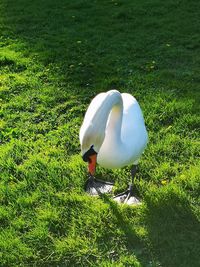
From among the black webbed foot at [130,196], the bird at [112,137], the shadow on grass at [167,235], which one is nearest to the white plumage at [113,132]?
the bird at [112,137]

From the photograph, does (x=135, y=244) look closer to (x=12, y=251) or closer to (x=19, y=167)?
(x=12, y=251)

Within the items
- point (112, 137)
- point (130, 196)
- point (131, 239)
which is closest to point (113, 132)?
point (112, 137)

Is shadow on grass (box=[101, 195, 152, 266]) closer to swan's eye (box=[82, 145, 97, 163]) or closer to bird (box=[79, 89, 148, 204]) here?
bird (box=[79, 89, 148, 204])

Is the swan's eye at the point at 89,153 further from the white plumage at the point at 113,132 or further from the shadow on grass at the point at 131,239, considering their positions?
the shadow on grass at the point at 131,239

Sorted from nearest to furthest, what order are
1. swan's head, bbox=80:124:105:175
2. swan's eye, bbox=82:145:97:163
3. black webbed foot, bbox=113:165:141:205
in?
1. swan's head, bbox=80:124:105:175
2. swan's eye, bbox=82:145:97:163
3. black webbed foot, bbox=113:165:141:205

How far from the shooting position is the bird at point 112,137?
3.65m

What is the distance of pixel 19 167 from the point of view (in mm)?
4859

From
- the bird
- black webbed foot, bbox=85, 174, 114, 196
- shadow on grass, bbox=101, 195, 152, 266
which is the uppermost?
the bird

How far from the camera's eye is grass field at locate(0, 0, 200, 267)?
3.92 m

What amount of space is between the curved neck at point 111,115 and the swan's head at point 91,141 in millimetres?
59

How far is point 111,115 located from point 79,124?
1.58 m

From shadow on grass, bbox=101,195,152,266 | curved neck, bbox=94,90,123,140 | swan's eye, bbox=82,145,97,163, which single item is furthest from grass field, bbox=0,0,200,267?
curved neck, bbox=94,90,123,140

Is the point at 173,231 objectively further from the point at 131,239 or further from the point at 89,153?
the point at 89,153

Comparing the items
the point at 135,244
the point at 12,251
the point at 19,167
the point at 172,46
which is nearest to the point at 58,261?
the point at 12,251
